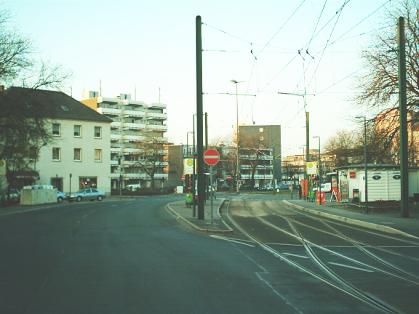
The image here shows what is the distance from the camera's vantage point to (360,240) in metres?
18.5

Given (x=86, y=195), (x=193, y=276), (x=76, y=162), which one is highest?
(x=76, y=162)

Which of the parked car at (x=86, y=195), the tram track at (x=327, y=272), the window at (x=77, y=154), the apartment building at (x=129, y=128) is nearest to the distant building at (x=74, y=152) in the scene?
the window at (x=77, y=154)

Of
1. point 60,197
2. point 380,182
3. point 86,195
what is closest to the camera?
point 380,182

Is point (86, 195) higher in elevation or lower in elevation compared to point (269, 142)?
lower

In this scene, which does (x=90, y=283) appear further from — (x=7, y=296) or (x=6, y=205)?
(x=6, y=205)

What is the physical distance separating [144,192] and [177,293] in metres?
81.0

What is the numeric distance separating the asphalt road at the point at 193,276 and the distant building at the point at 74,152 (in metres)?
57.3

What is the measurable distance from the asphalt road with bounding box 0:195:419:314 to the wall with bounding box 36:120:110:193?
57261 millimetres

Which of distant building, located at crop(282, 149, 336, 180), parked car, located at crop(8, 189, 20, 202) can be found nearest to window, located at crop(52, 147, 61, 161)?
parked car, located at crop(8, 189, 20, 202)

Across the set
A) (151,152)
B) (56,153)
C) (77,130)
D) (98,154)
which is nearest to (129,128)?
(151,152)

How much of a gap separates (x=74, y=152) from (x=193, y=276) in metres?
69.5

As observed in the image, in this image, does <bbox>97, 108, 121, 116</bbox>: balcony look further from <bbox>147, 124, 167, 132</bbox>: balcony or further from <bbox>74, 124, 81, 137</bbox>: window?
<bbox>74, 124, 81, 137</bbox>: window

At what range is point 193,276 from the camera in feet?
35.7

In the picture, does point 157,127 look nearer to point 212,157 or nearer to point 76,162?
point 76,162
